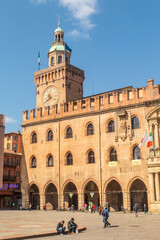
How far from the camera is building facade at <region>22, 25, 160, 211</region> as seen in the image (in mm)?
36438

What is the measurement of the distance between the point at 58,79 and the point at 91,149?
15526 millimetres

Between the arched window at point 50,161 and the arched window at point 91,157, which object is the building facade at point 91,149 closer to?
the arched window at point 91,157

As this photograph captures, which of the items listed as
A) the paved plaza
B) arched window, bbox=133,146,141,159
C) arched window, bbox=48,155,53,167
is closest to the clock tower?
arched window, bbox=48,155,53,167

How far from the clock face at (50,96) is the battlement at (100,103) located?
416 centimetres

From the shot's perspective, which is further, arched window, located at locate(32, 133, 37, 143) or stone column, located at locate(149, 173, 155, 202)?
arched window, located at locate(32, 133, 37, 143)

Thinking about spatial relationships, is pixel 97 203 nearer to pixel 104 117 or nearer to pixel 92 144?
pixel 92 144

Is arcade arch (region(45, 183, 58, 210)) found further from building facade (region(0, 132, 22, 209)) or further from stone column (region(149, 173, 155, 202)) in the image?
stone column (region(149, 173, 155, 202))

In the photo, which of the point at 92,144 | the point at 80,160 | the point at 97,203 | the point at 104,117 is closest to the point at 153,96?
the point at 104,117

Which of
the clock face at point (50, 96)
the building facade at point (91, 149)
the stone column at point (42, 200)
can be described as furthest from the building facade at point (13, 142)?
the stone column at point (42, 200)

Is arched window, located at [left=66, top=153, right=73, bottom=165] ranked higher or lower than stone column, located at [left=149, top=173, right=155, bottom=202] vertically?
higher

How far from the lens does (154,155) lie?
3494cm

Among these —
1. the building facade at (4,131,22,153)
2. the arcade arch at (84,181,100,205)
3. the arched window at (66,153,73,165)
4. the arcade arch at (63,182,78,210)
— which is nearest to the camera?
the arcade arch at (63,182,78,210)

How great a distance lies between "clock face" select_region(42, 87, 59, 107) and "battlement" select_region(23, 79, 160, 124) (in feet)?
13.6

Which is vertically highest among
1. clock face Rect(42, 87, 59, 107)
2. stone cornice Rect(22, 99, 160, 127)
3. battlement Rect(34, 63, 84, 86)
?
battlement Rect(34, 63, 84, 86)
